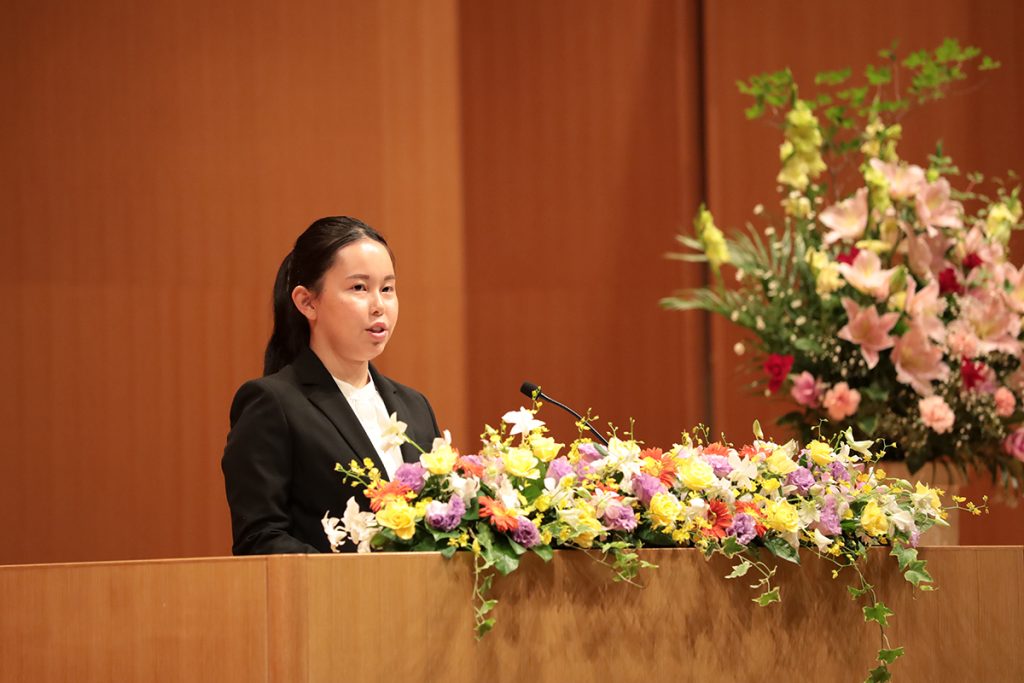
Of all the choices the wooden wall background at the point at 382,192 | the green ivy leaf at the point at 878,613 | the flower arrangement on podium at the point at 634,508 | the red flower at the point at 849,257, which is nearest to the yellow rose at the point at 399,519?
the flower arrangement on podium at the point at 634,508

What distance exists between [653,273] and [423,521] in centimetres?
289

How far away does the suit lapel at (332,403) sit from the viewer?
252cm

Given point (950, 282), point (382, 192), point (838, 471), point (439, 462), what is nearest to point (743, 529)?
point (838, 471)

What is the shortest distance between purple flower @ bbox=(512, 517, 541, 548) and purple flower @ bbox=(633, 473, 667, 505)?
0.65 feet

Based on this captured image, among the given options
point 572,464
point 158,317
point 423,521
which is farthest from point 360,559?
point 158,317

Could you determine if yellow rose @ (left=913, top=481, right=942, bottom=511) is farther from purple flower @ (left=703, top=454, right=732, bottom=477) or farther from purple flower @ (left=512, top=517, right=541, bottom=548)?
purple flower @ (left=512, top=517, right=541, bottom=548)

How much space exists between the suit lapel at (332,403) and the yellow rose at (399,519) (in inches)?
22.9

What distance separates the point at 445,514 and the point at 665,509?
13.0 inches

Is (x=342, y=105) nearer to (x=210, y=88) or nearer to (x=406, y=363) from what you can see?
(x=210, y=88)

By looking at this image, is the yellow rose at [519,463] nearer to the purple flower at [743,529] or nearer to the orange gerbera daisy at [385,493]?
the orange gerbera daisy at [385,493]

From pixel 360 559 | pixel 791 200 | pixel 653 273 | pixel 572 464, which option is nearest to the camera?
pixel 360 559

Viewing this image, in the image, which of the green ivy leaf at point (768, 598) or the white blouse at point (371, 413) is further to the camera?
the white blouse at point (371, 413)

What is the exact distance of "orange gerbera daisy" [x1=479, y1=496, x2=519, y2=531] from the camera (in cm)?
194

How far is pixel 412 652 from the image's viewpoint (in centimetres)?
189
